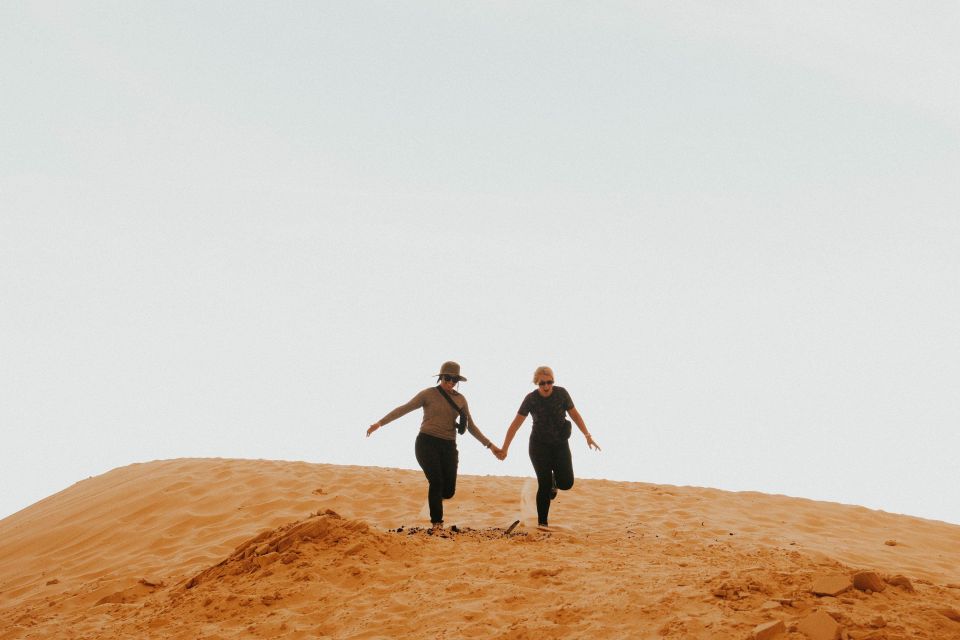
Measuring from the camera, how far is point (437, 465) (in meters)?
8.02

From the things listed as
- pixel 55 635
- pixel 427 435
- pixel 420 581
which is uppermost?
pixel 427 435

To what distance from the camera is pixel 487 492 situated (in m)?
11.7

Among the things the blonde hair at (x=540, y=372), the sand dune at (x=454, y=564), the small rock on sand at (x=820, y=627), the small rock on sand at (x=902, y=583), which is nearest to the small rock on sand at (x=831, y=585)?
the sand dune at (x=454, y=564)

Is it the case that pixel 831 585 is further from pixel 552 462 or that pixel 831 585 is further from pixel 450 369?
pixel 450 369

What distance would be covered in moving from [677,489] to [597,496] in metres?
1.84

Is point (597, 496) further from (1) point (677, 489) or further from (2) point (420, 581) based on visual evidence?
(2) point (420, 581)

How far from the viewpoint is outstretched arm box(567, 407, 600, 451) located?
8219 millimetres

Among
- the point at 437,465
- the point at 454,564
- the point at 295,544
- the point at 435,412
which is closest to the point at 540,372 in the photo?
the point at 435,412

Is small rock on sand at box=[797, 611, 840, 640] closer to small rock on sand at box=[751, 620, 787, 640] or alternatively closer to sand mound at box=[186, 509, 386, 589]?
small rock on sand at box=[751, 620, 787, 640]

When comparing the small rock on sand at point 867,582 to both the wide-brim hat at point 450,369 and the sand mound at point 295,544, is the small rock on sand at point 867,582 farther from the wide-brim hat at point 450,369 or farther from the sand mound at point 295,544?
the wide-brim hat at point 450,369

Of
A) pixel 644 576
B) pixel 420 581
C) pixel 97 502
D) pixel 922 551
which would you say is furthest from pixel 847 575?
pixel 97 502

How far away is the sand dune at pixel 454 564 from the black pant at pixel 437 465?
341mm

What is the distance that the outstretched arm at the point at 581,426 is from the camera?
8219 millimetres

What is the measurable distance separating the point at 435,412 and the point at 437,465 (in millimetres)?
570
